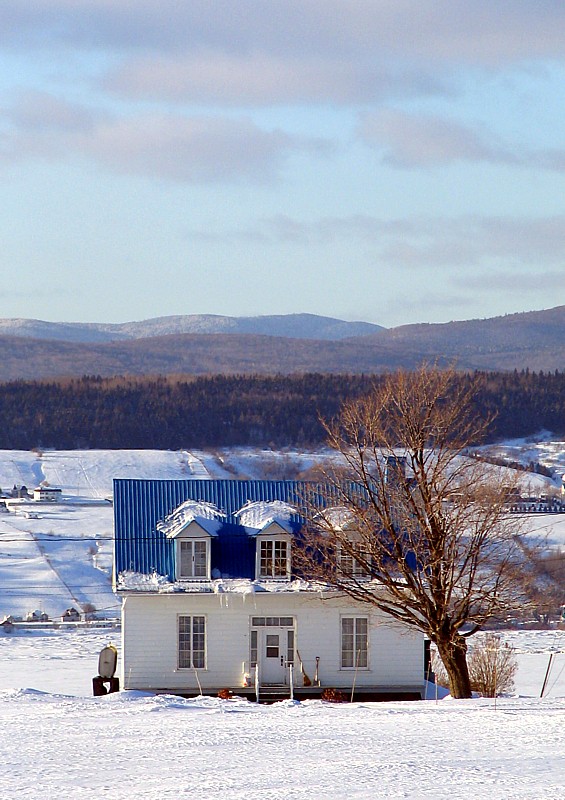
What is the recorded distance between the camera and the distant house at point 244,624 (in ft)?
83.4

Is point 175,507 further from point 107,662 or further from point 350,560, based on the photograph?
point 350,560

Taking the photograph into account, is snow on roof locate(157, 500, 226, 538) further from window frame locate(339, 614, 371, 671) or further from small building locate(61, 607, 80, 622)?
small building locate(61, 607, 80, 622)

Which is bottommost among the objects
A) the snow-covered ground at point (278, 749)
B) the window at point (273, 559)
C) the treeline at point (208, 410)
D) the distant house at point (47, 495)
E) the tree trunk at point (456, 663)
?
the tree trunk at point (456, 663)

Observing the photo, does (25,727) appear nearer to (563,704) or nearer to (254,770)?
(254,770)

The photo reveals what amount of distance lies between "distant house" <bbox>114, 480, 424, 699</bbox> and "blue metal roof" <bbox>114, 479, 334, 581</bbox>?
3cm

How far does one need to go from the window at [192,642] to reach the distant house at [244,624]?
→ 2cm

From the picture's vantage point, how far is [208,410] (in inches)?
6388

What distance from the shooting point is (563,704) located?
56.3 ft

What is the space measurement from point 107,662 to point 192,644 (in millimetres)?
1701

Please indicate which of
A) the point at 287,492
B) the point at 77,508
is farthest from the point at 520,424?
the point at 287,492

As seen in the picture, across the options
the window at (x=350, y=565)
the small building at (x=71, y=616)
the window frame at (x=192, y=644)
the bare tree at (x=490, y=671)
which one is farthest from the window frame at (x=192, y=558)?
the small building at (x=71, y=616)

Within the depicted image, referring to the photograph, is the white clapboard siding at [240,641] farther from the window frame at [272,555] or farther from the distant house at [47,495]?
the distant house at [47,495]

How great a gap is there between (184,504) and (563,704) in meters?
11.4

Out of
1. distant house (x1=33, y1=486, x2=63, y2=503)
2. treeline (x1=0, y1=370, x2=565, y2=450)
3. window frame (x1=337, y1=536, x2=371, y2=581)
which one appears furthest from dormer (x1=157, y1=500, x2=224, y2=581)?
treeline (x1=0, y1=370, x2=565, y2=450)
